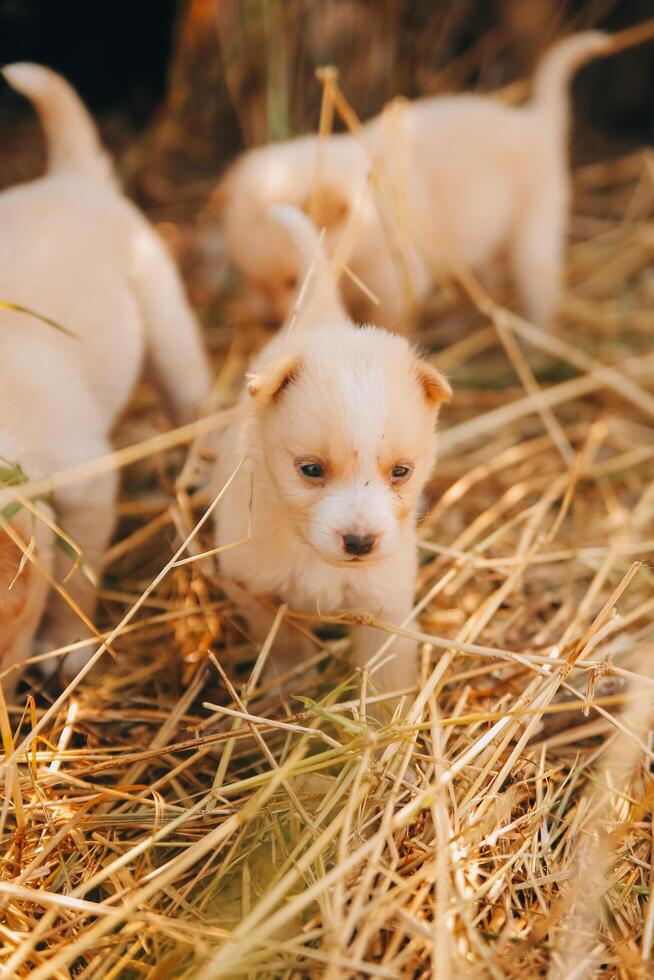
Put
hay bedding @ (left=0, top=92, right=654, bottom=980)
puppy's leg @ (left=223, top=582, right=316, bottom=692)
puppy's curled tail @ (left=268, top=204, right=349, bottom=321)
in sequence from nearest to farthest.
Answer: hay bedding @ (left=0, top=92, right=654, bottom=980), puppy's leg @ (left=223, top=582, right=316, bottom=692), puppy's curled tail @ (left=268, top=204, right=349, bottom=321)

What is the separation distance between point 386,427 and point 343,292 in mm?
2018

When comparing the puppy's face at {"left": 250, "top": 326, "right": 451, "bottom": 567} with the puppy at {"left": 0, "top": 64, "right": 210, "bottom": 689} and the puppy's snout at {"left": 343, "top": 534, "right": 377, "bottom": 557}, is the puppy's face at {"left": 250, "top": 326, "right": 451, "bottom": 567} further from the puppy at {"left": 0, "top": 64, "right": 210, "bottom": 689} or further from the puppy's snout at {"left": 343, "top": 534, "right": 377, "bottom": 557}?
the puppy at {"left": 0, "top": 64, "right": 210, "bottom": 689}

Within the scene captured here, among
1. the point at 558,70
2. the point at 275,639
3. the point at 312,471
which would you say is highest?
the point at 558,70

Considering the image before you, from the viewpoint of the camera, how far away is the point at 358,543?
6.65 ft

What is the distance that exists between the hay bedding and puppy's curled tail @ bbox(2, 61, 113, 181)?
3.88ft

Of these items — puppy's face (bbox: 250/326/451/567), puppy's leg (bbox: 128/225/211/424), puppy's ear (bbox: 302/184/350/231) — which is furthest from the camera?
puppy's ear (bbox: 302/184/350/231)

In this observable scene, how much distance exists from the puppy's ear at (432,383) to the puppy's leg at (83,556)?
1.10 m

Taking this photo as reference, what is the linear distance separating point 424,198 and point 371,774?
9.06 ft

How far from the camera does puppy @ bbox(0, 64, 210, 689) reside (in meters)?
2.52

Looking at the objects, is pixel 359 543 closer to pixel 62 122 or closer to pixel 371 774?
pixel 371 774

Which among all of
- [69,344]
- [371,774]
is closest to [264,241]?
[69,344]

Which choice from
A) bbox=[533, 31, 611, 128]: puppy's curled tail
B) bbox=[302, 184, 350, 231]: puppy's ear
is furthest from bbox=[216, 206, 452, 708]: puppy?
bbox=[533, 31, 611, 128]: puppy's curled tail

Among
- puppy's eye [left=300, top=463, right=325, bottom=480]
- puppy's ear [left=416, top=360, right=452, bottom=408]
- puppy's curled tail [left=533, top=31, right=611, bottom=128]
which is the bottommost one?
puppy's eye [left=300, top=463, right=325, bottom=480]

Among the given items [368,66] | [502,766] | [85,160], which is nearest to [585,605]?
[502,766]
